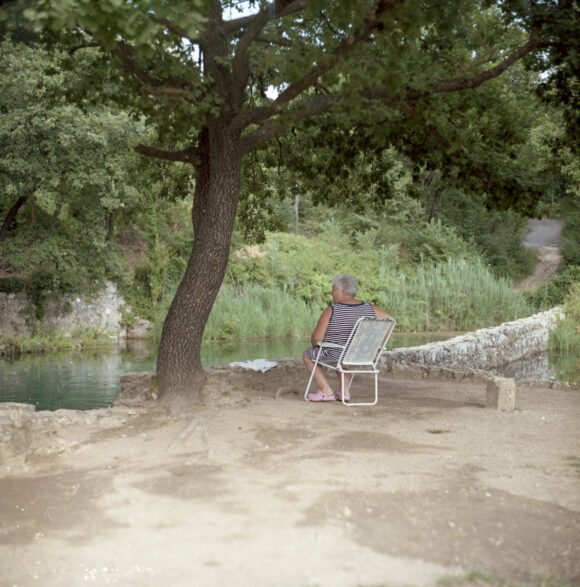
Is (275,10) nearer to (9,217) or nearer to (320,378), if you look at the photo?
(320,378)

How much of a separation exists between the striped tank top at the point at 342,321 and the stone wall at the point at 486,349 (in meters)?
2.89

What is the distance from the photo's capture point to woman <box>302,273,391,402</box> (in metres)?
7.14

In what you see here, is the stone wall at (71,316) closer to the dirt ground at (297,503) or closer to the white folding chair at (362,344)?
the white folding chair at (362,344)

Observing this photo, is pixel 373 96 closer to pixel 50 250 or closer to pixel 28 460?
pixel 28 460

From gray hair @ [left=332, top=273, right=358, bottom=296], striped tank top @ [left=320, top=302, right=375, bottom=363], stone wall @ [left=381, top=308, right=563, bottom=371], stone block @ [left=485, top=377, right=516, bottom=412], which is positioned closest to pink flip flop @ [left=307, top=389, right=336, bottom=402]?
striped tank top @ [left=320, top=302, right=375, bottom=363]

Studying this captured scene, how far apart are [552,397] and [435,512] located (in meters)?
4.62

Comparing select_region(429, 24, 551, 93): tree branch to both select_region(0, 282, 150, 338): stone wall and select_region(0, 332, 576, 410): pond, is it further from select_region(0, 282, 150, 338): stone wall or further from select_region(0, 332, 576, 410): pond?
select_region(0, 282, 150, 338): stone wall

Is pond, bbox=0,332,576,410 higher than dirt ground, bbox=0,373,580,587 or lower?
lower

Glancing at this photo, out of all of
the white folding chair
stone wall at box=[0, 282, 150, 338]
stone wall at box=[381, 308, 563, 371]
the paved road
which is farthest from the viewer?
the paved road

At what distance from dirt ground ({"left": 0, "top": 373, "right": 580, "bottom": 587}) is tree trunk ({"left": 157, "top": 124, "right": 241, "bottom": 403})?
693mm

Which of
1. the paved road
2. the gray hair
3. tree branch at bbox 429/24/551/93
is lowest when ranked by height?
the gray hair

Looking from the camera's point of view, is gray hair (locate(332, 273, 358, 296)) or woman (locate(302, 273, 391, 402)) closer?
woman (locate(302, 273, 391, 402))

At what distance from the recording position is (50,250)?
22.3m

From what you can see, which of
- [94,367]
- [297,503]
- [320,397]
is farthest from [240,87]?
[94,367]
